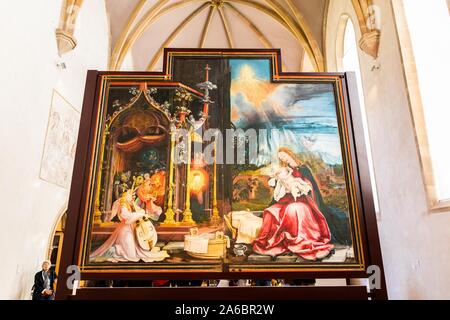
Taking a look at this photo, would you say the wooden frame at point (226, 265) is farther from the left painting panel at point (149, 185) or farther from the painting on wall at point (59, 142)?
the painting on wall at point (59, 142)

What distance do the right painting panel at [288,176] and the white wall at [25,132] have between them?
5.14m

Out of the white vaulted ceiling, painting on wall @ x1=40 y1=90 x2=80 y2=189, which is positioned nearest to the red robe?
painting on wall @ x1=40 y1=90 x2=80 y2=189

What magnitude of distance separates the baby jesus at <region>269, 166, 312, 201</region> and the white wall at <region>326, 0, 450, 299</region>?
3.03m

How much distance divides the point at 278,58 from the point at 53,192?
7225 millimetres

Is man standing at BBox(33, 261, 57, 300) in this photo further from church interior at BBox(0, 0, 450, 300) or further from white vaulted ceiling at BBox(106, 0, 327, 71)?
white vaulted ceiling at BBox(106, 0, 327, 71)

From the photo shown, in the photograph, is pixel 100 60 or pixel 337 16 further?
pixel 100 60

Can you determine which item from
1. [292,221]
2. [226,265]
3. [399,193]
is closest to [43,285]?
[226,265]

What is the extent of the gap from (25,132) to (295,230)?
21.1 ft

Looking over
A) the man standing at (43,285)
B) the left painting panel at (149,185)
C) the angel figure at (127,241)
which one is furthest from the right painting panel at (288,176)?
the man standing at (43,285)

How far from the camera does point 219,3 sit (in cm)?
1570

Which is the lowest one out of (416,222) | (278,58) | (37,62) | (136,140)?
(416,222)
